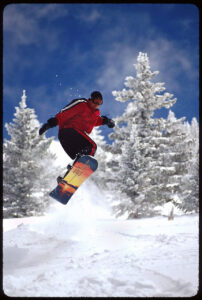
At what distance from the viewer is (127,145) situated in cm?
1151

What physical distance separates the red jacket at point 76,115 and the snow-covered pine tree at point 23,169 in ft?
34.3

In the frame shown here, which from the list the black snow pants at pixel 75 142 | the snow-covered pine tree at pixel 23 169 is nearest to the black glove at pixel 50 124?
the black snow pants at pixel 75 142

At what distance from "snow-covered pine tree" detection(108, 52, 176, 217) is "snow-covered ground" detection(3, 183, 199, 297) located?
5539mm

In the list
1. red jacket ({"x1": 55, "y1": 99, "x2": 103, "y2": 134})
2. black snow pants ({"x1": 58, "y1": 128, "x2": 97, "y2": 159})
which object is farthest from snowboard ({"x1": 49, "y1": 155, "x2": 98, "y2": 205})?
red jacket ({"x1": 55, "y1": 99, "x2": 103, "y2": 134})

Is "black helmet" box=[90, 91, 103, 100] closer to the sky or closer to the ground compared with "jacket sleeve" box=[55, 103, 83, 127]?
closer to the sky

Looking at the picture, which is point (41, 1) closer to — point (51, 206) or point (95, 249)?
point (95, 249)

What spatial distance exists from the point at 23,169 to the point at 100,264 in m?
11.9

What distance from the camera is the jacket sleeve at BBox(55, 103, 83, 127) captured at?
13.9 feet

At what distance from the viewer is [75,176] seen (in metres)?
4.59

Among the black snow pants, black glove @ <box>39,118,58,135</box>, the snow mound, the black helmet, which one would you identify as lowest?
the snow mound

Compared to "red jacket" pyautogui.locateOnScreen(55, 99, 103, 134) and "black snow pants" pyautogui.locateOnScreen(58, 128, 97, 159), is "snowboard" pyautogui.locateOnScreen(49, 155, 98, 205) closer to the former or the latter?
"black snow pants" pyautogui.locateOnScreen(58, 128, 97, 159)

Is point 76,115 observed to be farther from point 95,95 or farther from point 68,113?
point 95,95

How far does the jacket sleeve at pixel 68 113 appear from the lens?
4.23 metres

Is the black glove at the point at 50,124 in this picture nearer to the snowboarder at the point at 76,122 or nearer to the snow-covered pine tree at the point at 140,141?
the snowboarder at the point at 76,122
